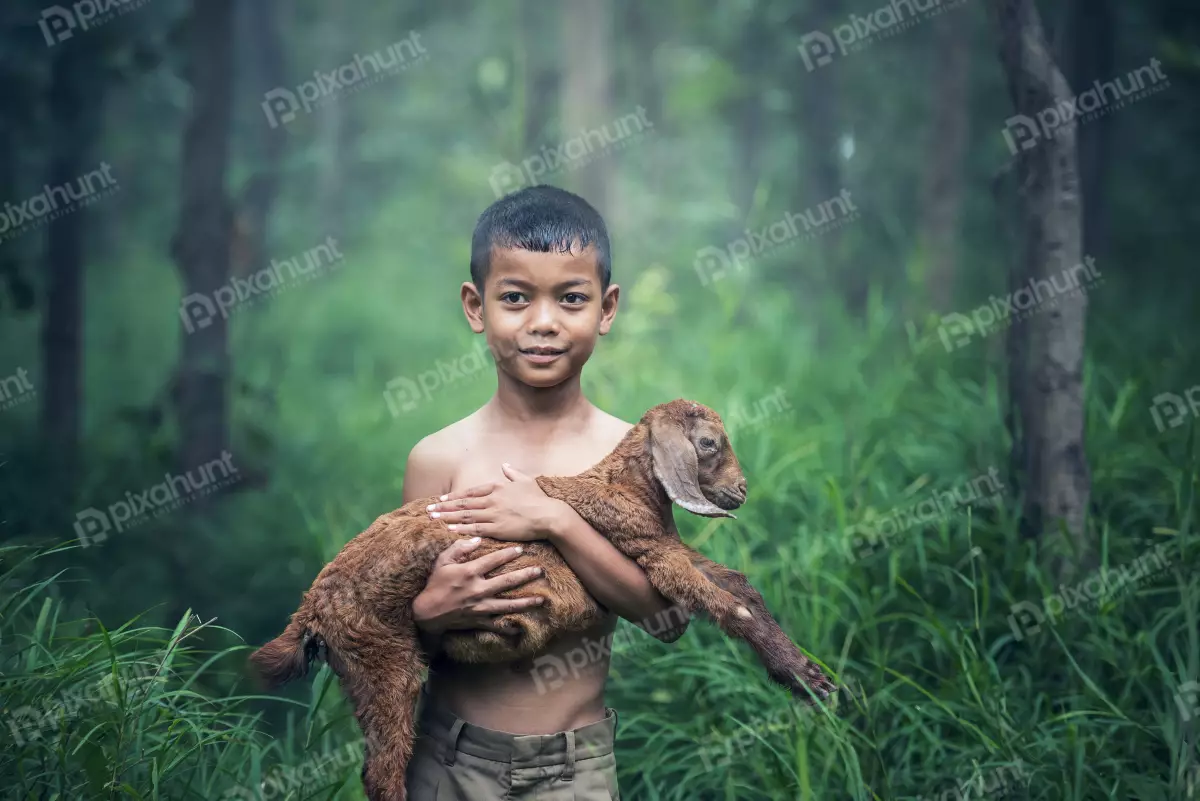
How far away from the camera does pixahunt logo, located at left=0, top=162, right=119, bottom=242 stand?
6004 mm

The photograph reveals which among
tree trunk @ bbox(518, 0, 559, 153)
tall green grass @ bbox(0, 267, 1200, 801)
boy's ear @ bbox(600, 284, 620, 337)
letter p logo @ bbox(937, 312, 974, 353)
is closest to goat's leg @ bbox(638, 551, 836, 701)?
tall green grass @ bbox(0, 267, 1200, 801)

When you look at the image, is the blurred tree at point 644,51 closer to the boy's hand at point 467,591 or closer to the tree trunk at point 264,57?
the tree trunk at point 264,57

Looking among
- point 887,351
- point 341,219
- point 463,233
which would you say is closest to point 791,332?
point 887,351

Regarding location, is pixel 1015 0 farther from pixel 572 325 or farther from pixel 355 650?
pixel 355 650

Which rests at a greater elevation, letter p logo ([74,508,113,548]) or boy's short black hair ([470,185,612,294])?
letter p logo ([74,508,113,548])

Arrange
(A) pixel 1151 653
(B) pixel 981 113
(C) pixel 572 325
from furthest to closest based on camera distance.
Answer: (B) pixel 981 113, (A) pixel 1151 653, (C) pixel 572 325

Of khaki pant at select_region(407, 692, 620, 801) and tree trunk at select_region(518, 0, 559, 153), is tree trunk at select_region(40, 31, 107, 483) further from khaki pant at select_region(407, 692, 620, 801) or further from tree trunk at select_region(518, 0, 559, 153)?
tree trunk at select_region(518, 0, 559, 153)

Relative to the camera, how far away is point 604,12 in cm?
1037

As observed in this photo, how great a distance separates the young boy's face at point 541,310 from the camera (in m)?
2.43

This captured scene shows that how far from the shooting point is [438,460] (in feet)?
8.50

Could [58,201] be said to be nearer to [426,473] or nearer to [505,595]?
[426,473]

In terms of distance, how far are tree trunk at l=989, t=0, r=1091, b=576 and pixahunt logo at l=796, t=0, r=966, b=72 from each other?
3162 mm

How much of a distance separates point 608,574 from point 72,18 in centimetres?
550

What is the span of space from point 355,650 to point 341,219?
2019 cm
